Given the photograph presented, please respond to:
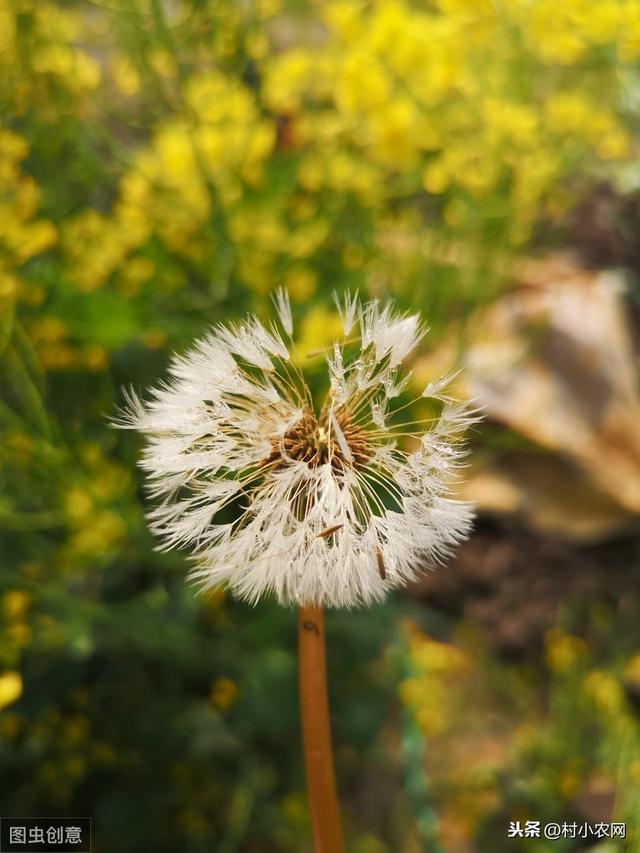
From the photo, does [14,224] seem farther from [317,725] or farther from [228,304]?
[317,725]

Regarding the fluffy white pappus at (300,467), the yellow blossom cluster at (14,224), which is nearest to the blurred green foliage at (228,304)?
the yellow blossom cluster at (14,224)

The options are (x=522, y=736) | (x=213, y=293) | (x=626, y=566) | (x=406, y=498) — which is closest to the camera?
(x=406, y=498)

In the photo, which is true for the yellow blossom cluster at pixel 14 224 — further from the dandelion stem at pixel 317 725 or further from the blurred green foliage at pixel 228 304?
the dandelion stem at pixel 317 725

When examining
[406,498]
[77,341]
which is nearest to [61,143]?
[77,341]

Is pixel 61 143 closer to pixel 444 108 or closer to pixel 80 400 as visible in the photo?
pixel 80 400

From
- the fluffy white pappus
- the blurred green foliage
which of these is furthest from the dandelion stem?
the blurred green foliage

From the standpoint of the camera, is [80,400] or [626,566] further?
[626,566]
